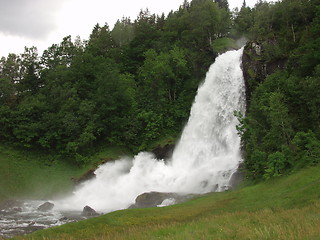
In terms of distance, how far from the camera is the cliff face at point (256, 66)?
125 feet

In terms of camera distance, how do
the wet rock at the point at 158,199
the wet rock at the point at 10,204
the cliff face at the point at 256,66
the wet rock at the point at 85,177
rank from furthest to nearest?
1. the wet rock at the point at 85,177
2. the cliff face at the point at 256,66
3. the wet rock at the point at 10,204
4. the wet rock at the point at 158,199

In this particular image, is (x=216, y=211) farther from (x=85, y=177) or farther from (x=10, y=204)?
(x=10, y=204)

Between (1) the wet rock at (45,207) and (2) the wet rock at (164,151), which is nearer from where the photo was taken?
(1) the wet rock at (45,207)

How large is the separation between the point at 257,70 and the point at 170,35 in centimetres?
2859

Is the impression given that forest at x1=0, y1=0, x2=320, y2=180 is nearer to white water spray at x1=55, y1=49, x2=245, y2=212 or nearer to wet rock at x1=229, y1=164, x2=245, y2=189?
wet rock at x1=229, y1=164, x2=245, y2=189

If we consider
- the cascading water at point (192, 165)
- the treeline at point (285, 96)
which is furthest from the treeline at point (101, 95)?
the treeline at point (285, 96)


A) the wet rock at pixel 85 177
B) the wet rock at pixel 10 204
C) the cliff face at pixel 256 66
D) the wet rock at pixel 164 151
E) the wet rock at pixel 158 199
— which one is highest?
the cliff face at pixel 256 66

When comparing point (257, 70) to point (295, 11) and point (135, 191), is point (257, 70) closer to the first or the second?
point (295, 11)

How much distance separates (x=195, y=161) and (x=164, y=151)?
21.5 ft

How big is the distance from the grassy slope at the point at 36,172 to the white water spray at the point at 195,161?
7.92ft

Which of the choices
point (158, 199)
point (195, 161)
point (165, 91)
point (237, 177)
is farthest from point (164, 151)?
point (237, 177)

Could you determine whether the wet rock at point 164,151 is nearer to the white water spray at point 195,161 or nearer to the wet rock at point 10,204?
the white water spray at point 195,161

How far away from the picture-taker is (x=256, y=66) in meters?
39.8

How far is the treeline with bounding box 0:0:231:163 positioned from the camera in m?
47.2
